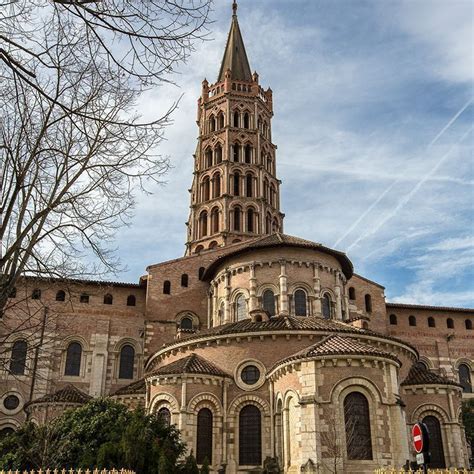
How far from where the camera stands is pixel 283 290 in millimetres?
30703

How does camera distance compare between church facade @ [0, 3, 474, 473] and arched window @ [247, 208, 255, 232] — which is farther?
arched window @ [247, 208, 255, 232]

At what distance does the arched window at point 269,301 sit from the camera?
31.1m

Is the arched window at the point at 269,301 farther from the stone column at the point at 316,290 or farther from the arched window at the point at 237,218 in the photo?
the arched window at the point at 237,218

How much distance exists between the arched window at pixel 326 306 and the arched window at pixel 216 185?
20314 millimetres

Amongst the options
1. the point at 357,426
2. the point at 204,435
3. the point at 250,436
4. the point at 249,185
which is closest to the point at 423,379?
the point at 357,426

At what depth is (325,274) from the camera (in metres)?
32.2

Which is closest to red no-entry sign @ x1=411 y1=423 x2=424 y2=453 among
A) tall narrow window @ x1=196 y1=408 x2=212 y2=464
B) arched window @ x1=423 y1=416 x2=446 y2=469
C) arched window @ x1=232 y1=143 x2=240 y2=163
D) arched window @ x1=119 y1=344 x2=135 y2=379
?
tall narrow window @ x1=196 y1=408 x2=212 y2=464

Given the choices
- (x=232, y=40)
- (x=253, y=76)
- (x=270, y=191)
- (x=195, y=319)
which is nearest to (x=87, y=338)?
(x=195, y=319)

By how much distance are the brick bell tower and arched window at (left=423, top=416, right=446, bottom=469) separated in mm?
23830

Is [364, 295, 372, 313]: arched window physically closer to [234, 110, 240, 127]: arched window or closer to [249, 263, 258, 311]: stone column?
[249, 263, 258, 311]: stone column

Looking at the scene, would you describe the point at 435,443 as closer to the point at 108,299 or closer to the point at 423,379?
the point at 423,379

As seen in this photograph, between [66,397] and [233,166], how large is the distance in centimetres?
2579

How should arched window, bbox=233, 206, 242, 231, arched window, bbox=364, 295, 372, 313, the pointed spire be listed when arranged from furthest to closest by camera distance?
the pointed spire, arched window, bbox=233, 206, 242, 231, arched window, bbox=364, 295, 372, 313

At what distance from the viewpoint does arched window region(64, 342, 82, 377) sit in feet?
117
